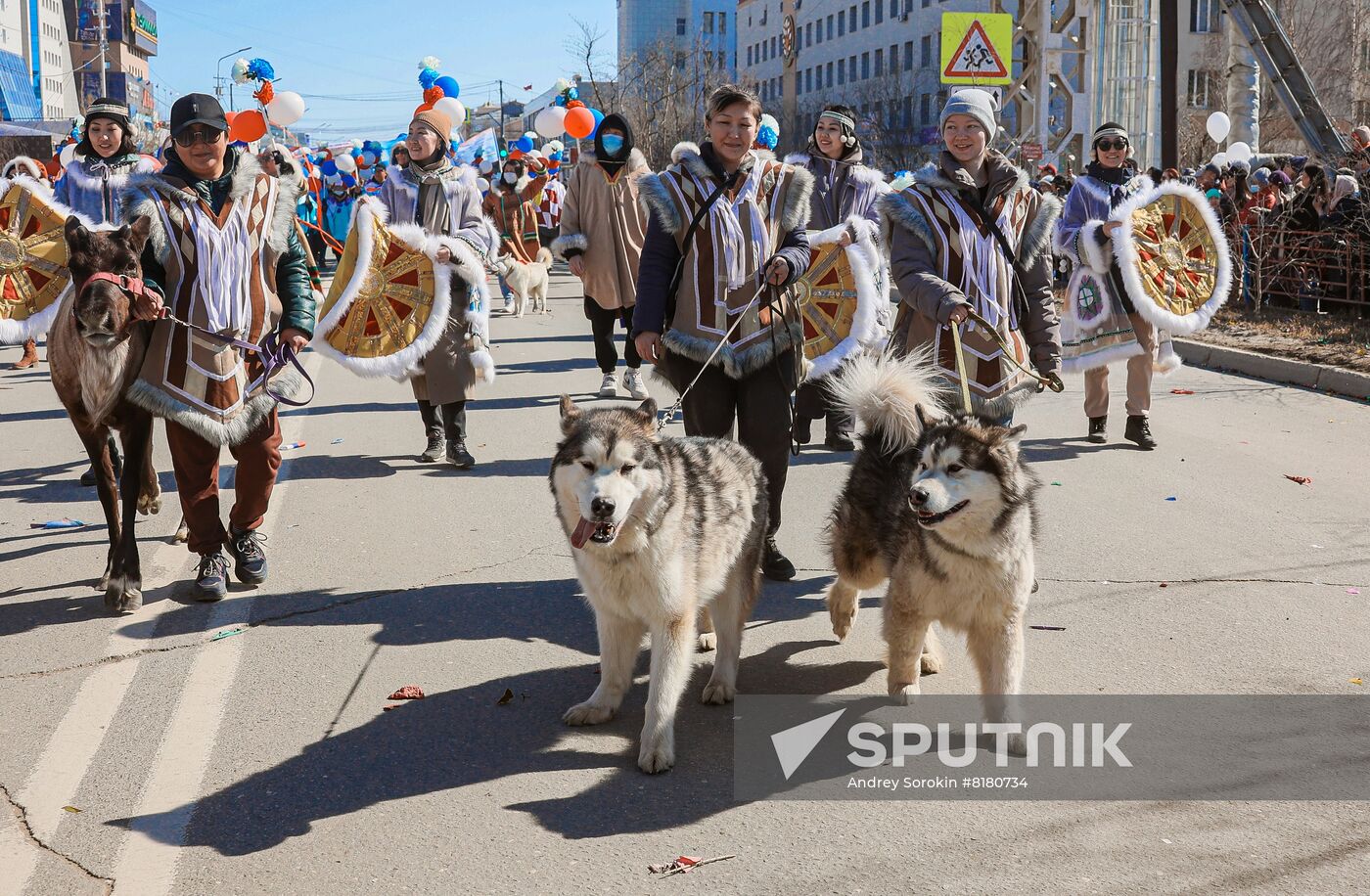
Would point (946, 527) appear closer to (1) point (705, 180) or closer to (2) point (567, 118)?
(1) point (705, 180)

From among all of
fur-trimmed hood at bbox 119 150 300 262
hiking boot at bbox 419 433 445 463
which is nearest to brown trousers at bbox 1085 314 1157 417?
hiking boot at bbox 419 433 445 463

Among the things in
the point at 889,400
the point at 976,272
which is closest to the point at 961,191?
the point at 976,272

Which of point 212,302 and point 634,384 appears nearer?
point 212,302

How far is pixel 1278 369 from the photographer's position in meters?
13.0

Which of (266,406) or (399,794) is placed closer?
(399,794)

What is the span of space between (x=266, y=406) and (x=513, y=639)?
173 cm

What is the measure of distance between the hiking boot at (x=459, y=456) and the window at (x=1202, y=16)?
231ft

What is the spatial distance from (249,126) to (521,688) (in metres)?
15.2

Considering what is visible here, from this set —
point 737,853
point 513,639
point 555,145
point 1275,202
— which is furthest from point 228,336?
point 555,145

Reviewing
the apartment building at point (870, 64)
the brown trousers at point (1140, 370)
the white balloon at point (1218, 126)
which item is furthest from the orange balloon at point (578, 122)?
the apartment building at point (870, 64)

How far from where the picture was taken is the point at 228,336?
19.9 ft

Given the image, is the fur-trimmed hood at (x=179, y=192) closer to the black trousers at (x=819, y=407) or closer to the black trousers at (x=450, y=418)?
the black trousers at (x=450, y=418)

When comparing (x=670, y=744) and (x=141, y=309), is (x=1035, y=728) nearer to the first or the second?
(x=670, y=744)

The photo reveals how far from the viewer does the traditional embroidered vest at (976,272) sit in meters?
5.62
